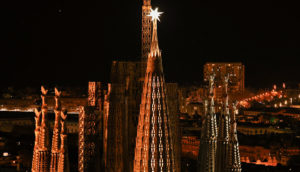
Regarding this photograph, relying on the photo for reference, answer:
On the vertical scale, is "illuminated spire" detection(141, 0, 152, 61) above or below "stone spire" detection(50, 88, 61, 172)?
above

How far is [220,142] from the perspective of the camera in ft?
41.7

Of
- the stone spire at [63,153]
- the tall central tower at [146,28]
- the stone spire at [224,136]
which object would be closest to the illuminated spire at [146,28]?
Result: the tall central tower at [146,28]

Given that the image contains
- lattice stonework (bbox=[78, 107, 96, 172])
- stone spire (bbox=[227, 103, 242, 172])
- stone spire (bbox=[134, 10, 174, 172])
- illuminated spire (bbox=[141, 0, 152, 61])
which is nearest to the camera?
stone spire (bbox=[134, 10, 174, 172])

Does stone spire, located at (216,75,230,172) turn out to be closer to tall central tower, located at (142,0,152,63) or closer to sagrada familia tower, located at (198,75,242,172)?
sagrada familia tower, located at (198,75,242,172)

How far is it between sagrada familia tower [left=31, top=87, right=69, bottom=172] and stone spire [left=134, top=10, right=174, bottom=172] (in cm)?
206

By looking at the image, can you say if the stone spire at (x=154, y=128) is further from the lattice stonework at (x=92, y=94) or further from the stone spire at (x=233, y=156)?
the stone spire at (x=233, y=156)

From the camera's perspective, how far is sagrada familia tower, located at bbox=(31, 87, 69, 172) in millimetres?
10258

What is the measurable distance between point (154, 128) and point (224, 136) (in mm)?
4281

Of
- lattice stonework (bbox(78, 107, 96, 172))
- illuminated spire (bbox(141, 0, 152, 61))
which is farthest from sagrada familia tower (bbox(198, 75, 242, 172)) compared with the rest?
lattice stonework (bbox(78, 107, 96, 172))

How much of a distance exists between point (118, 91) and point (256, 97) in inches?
2289

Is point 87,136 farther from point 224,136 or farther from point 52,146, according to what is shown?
point 224,136

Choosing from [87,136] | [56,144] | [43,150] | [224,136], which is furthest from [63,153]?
[224,136]

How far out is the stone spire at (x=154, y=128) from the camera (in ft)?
29.3

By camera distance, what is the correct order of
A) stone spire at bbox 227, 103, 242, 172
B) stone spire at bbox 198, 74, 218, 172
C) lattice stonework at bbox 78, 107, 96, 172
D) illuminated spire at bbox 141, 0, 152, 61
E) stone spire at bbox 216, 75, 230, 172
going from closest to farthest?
lattice stonework at bbox 78, 107, 96, 172
stone spire at bbox 227, 103, 242, 172
stone spire at bbox 216, 75, 230, 172
illuminated spire at bbox 141, 0, 152, 61
stone spire at bbox 198, 74, 218, 172
